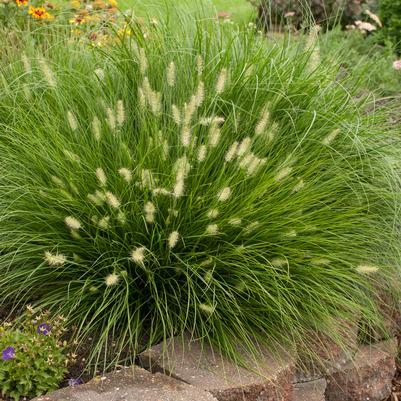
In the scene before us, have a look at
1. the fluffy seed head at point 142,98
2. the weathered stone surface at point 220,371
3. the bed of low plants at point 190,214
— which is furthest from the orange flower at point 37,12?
the weathered stone surface at point 220,371

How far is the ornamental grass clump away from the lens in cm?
285

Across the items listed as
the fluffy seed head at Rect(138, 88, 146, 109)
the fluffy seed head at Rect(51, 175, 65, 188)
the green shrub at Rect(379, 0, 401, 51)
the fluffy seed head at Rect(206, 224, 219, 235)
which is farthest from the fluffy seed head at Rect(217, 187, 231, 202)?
the green shrub at Rect(379, 0, 401, 51)

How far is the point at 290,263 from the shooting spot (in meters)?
2.96

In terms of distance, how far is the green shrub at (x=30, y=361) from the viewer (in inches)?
102

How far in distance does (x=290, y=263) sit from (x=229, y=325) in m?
0.37

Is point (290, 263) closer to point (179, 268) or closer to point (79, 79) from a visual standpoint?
point (179, 268)

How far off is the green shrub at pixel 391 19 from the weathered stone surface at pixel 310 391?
6.30 metres

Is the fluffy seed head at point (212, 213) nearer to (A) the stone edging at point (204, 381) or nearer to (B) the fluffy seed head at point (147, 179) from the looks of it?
(B) the fluffy seed head at point (147, 179)

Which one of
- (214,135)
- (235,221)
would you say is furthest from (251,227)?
(214,135)

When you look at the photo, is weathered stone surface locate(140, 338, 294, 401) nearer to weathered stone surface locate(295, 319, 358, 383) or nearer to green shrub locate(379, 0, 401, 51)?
weathered stone surface locate(295, 319, 358, 383)

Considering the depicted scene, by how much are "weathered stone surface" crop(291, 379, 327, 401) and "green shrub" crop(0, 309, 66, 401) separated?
101 centimetres

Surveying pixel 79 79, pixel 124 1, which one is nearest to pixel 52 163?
pixel 79 79

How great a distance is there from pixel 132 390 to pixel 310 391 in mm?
897

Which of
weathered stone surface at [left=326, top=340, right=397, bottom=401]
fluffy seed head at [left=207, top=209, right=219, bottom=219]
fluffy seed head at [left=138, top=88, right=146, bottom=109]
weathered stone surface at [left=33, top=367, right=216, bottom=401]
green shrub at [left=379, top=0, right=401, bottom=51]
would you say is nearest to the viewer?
weathered stone surface at [left=33, top=367, right=216, bottom=401]
